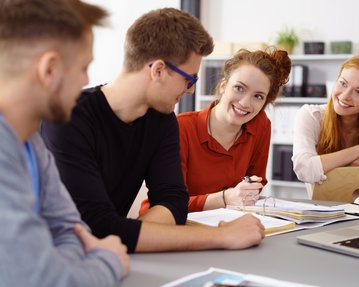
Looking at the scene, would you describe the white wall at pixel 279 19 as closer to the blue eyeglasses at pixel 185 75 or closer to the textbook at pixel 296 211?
the textbook at pixel 296 211

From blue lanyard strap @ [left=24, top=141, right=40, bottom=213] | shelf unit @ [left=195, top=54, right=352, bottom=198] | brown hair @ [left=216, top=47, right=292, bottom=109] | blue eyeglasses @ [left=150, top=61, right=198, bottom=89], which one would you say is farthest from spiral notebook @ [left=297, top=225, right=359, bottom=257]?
shelf unit @ [left=195, top=54, right=352, bottom=198]

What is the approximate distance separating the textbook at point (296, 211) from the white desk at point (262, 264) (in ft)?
1.05

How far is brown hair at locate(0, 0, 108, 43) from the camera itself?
0.89m

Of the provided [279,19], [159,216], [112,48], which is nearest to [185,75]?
[159,216]

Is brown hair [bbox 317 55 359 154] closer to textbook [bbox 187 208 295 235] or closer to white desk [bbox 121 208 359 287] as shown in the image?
textbook [bbox 187 208 295 235]

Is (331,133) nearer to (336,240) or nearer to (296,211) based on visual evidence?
(296,211)

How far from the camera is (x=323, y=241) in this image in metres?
1.42

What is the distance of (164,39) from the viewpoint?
5.08 feet

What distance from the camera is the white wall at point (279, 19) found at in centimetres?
450

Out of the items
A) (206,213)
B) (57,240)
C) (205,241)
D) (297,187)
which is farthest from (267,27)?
(57,240)

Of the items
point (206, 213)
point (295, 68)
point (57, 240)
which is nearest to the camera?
point (57, 240)

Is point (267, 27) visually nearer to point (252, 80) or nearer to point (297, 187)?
point (297, 187)

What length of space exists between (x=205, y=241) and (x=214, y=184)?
927 mm

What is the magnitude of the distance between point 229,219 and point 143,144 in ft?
1.22
